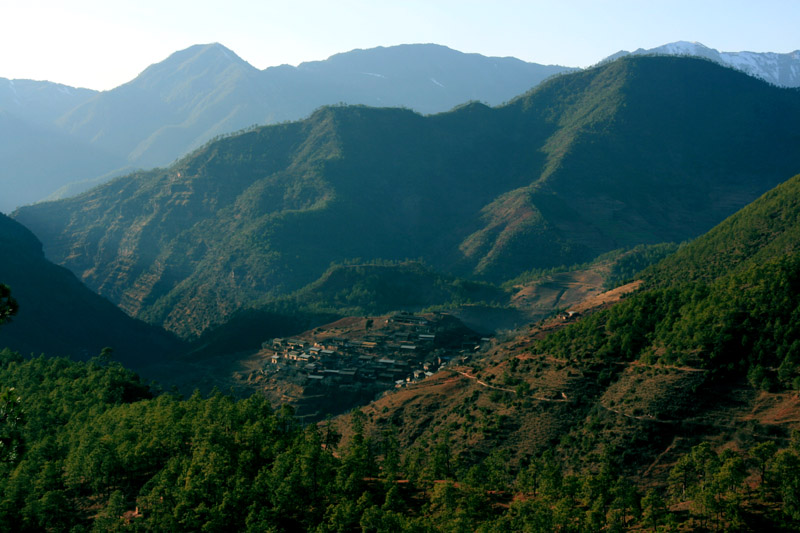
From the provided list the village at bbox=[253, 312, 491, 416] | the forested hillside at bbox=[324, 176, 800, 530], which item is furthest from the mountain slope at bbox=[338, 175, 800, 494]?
the village at bbox=[253, 312, 491, 416]

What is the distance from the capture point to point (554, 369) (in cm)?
8331

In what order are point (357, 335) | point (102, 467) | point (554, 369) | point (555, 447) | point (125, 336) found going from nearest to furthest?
point (102, 467), point (555, 447), point (554, 369), point (357, 335), point (125, 336)

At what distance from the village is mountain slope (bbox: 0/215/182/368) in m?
32.0

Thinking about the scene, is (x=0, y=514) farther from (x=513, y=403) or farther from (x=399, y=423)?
(x=513, y=403)

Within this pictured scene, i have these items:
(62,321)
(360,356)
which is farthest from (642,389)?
Result: (62,321)

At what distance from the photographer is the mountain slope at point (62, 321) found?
499 feet

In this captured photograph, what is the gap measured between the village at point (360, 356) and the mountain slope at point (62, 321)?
105 ft

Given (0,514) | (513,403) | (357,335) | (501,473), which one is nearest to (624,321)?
(513,403)

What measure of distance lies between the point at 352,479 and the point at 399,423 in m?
31.4

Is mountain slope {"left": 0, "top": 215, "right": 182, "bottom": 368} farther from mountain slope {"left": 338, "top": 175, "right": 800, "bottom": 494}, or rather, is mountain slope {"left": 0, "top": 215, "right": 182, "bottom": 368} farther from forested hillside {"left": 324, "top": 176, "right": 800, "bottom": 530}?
mountain slope {"left": 338, "top": 175, "right": 800, "bottom": 494}

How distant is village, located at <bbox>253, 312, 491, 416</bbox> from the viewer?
125 metres

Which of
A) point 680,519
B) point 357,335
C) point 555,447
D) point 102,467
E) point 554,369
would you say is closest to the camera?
point 680,519

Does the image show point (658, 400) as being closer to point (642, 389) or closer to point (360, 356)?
point (642, 389)

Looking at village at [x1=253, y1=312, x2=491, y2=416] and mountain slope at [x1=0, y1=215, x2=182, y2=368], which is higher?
mountain slope at [x1=0, y1=215, x2=182, y2=368]
